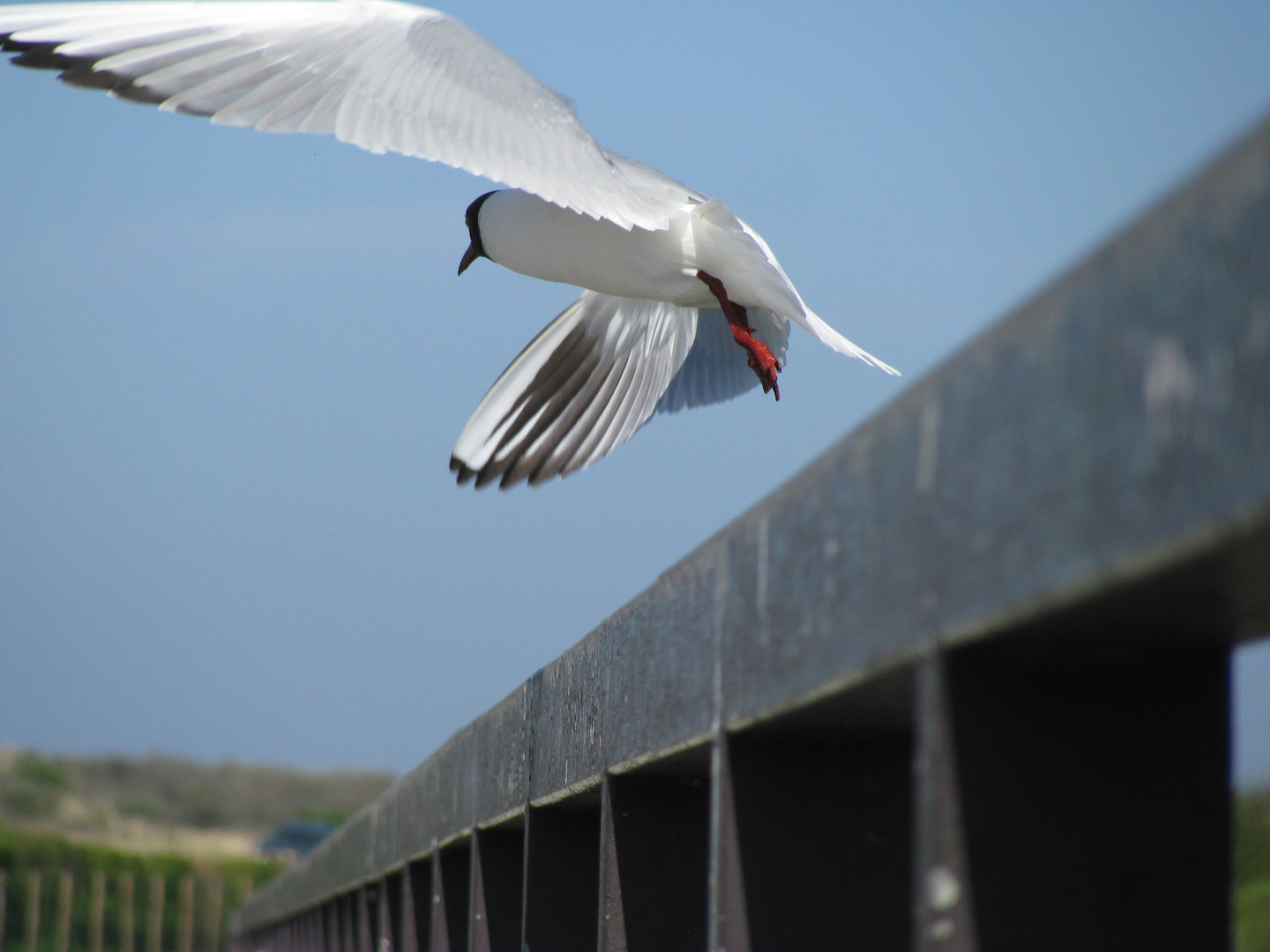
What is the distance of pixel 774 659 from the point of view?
130 cm

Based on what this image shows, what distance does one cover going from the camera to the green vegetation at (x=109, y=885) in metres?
21.1

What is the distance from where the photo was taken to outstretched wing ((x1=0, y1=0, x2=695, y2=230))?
3.65m


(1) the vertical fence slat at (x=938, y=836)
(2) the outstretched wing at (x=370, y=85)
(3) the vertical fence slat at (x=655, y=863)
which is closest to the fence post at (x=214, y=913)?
(2) the outstretched wing at (x=370, y=85)

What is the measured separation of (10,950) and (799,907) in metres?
21.9

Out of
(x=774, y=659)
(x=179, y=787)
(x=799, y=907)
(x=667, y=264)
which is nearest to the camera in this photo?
(x=774, y=659)

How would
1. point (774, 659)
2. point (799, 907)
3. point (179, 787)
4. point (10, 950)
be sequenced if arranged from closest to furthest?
point (774, 659), point (799, 907), point (10, 950), point (179, 787)

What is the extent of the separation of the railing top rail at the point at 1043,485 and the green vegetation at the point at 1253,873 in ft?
1.02

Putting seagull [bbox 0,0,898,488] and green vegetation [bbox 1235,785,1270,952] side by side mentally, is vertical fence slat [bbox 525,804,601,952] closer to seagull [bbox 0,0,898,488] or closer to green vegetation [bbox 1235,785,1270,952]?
green vegetation [bbox 1235,785,1270,952]

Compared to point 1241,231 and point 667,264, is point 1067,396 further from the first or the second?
point 667,264

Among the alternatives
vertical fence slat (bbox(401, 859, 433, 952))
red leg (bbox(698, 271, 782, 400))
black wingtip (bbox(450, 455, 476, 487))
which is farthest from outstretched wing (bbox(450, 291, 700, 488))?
vertical fence slat (bbox(401, 859, 433, 952))

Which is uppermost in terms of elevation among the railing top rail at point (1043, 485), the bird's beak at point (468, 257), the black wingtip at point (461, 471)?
the bird's beak at point (468, 257)

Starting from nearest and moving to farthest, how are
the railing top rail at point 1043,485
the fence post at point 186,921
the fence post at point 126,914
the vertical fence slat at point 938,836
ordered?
the railing top rail at point 1043,485 → the vertical fence slat at point 938,836 → the fence post at point 126,914 → the fence post at point 186,921

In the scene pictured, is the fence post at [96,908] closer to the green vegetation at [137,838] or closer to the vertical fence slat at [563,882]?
the green vegetation at [137,838]

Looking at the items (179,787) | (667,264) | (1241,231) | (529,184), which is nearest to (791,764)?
(1241,231)
